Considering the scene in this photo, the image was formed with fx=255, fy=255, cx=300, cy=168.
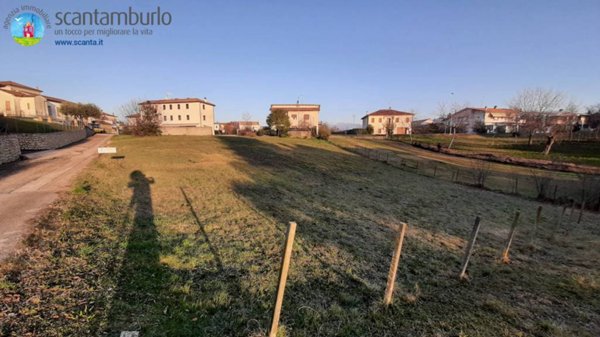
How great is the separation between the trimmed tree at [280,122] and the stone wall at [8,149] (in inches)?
1438

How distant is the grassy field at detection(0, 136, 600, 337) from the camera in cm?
365

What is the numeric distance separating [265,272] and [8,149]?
19.9 metres

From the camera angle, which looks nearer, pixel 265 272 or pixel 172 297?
pixel 172 297

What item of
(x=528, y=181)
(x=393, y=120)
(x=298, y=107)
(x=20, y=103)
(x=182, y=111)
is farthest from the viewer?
(x=393, y=120)

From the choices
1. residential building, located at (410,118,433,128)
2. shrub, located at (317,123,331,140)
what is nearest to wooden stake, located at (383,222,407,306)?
shrub, located at (317,123,331,140)

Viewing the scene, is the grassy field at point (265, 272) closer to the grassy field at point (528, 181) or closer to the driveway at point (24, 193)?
the driveway at point (24, 193)

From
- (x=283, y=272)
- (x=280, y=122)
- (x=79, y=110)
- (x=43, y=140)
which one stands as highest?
(x=79, y=110)

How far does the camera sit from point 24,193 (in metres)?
8.66

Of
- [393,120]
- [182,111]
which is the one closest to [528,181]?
[393,120]

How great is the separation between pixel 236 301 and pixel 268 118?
161 feet

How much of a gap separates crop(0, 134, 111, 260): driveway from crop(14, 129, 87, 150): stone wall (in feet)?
29.0

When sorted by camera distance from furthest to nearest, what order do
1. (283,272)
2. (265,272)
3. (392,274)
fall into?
(265,272), (392,274), (283,272)

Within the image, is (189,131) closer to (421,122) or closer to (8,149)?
(8,149)

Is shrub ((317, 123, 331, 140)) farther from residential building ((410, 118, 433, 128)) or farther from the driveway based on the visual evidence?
residential building ((410, 118, 433, 128))
